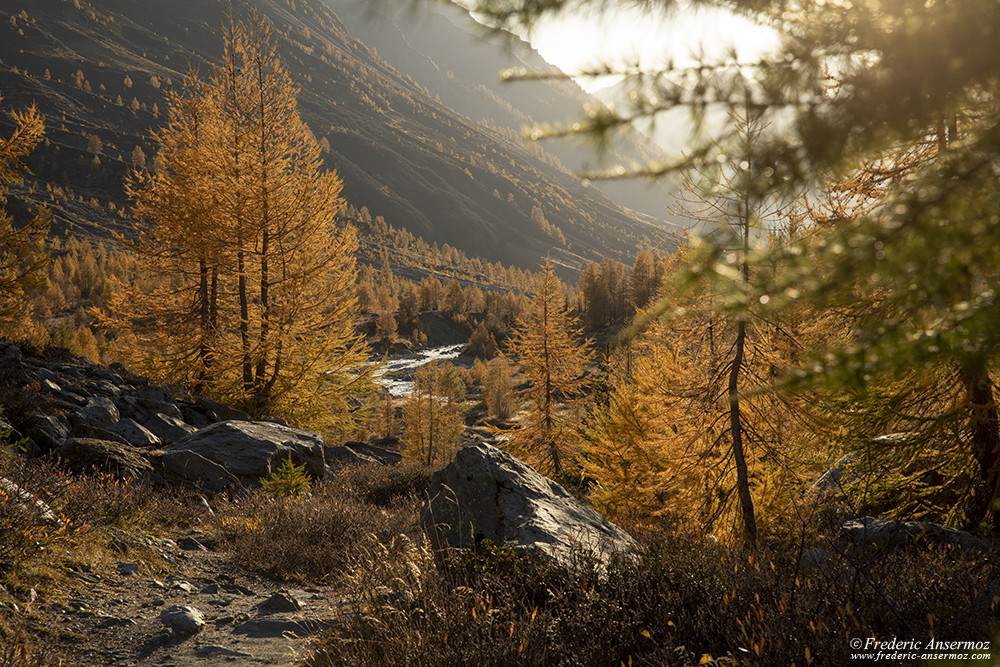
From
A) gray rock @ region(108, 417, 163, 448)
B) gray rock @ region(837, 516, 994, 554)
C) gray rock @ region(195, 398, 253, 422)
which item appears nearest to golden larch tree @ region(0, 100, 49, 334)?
gray rock @ region(195, 398, 253, 422)

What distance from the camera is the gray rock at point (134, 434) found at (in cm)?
929

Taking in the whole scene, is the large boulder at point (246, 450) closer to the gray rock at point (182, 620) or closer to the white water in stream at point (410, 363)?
the gray rock at point (182, 620)

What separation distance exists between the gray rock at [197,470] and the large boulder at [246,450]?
2 centimetres

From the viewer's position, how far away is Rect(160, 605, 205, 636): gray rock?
3.95 metres

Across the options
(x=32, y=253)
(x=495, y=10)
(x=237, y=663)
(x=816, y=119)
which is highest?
(x=495, y=10)

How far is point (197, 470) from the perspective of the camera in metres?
8.76

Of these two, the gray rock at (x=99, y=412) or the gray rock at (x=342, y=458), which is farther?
the gray rock at (x=342, y=458)

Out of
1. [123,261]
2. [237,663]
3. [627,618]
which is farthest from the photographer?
[123,261]

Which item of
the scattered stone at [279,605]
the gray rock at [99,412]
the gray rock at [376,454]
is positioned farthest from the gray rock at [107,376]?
the scattered stone at [279,605]

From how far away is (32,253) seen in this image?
40.1 feet

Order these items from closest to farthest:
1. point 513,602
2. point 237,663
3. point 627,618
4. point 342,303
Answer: point 627,618, point 513,602, point 237,663, point 342,303

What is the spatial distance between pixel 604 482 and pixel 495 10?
36.1 ft

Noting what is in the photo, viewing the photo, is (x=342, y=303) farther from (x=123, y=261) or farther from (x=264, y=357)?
(x=123, y=261)

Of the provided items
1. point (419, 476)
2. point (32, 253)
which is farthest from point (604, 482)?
point (32, 253)
